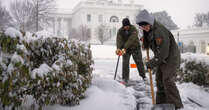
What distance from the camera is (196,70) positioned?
5609 millimetres

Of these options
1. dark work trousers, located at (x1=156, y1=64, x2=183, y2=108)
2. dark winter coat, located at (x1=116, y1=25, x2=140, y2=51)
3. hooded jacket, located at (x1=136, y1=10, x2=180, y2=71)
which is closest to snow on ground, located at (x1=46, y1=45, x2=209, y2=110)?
dark work trousers, located at (x1=156, y1=64, x2=183, y2=108)

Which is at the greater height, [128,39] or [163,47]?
[128,39]

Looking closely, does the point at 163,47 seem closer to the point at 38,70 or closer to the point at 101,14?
the point at 38,70

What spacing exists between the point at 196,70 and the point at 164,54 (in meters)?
2.54

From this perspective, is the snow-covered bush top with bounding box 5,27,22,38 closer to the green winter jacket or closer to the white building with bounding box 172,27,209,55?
the green winter jacket

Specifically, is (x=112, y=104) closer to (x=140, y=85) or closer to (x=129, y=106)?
(x=129, y=106)

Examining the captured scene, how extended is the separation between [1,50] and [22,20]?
2968cm

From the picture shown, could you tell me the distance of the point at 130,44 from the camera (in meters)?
5.90

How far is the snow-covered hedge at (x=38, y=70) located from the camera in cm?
223

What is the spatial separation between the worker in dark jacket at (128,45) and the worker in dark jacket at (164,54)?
2053mm

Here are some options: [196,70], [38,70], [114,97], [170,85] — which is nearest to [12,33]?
[38,70]

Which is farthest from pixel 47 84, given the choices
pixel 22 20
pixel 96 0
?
pixel 96 0

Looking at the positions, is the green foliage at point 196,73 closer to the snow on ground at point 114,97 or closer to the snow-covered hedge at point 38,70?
the snow on ground at point 114,97

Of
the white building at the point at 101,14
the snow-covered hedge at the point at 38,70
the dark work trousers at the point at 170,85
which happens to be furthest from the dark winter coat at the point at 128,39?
the white building at the point at 101,14
